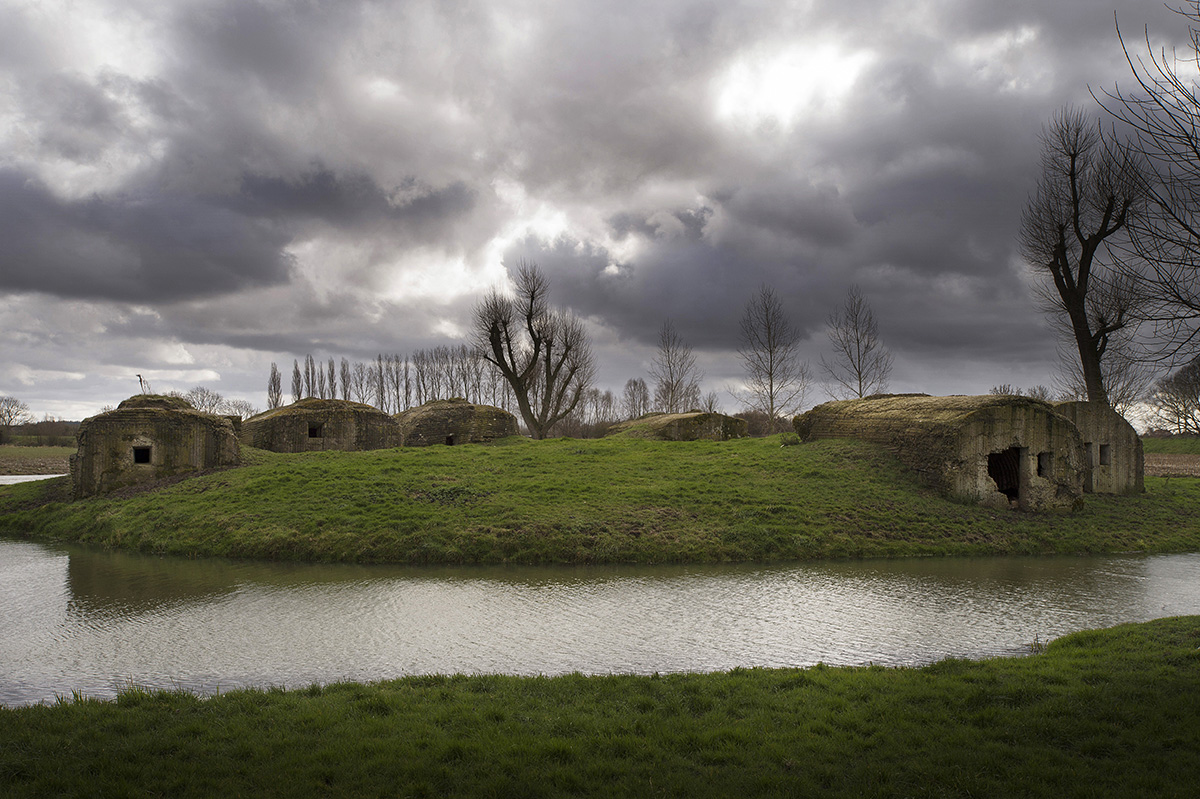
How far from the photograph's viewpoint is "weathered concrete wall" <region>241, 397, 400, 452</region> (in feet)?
107

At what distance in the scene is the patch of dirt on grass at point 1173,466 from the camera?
3447 cm

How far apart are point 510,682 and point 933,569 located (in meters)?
12.2

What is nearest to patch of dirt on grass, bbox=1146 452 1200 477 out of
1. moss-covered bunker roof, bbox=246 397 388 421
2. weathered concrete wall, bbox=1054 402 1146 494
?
weathered concrete wall, bbox=1054 402 1146 494

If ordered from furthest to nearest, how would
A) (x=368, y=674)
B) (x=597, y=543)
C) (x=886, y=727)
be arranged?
1. (x=597, y=543)
2. (x=368, y=674)
3. (x=886, y=727)

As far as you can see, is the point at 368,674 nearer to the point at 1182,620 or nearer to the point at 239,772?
the point at 239,772

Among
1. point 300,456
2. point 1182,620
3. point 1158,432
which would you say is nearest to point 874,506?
point 1182,620

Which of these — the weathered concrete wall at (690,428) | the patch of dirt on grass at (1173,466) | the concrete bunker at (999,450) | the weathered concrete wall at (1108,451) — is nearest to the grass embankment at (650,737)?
the concrete bunker at (999,450)

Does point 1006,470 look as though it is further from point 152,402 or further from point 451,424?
point 152,402

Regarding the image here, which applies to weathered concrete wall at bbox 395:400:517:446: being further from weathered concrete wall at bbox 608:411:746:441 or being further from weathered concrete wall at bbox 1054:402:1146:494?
weathered concrete wall at bbox 1054:402:1146:494

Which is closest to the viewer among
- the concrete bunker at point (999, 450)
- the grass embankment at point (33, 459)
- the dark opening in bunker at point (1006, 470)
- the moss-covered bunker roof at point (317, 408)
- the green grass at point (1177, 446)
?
the concrete bunker at point (999, 450)

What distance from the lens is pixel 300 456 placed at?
28.2 metres

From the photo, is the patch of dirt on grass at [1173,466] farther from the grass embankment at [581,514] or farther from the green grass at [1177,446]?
the grass embankment at [581,514]

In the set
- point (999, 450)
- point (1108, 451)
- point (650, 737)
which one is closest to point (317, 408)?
point (999, 450)

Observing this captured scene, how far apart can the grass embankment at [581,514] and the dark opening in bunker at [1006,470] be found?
2422 mm
